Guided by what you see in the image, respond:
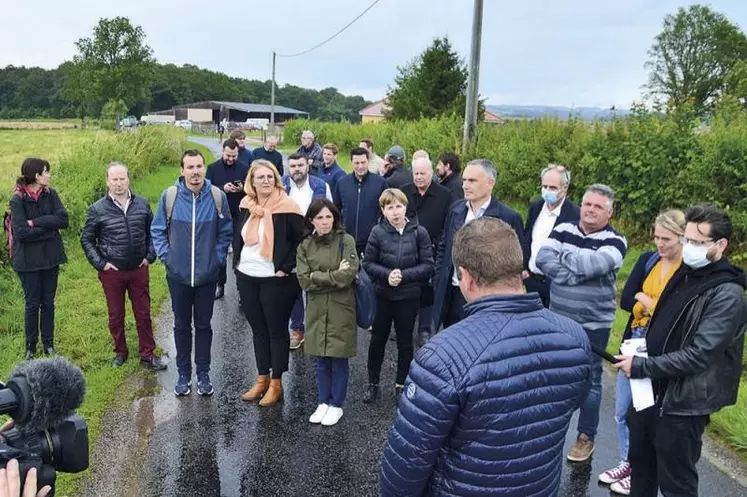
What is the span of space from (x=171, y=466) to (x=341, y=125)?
118ft

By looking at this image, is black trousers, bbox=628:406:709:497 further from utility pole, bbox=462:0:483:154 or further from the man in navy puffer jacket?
utility pole, bbox=462:0:483:154

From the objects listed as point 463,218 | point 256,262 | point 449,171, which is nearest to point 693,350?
point 463,218

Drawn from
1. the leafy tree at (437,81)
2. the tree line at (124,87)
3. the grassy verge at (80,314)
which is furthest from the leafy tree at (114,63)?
the grassy verge at (80,314)

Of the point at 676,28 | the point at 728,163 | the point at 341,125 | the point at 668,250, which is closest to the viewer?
the point at 668,250

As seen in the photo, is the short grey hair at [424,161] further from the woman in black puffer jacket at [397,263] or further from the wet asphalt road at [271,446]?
the wet asphalt road at [271,446]

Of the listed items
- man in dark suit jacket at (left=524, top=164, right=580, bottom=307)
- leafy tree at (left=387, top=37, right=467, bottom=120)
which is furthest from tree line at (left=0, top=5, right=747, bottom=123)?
man in dark suit jacket at (left=524, top=164, right=580, bottom=307)

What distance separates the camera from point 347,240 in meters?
4.81

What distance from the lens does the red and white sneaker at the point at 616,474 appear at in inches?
158

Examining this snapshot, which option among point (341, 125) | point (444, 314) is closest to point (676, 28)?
point (341, 125)

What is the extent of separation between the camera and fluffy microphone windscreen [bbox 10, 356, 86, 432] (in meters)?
1.71

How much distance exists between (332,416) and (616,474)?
2143 millimetres

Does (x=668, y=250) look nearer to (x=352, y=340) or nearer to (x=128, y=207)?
(x=352, y=340)

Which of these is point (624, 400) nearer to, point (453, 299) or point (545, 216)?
point (545, 216)

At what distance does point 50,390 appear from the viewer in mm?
1730
